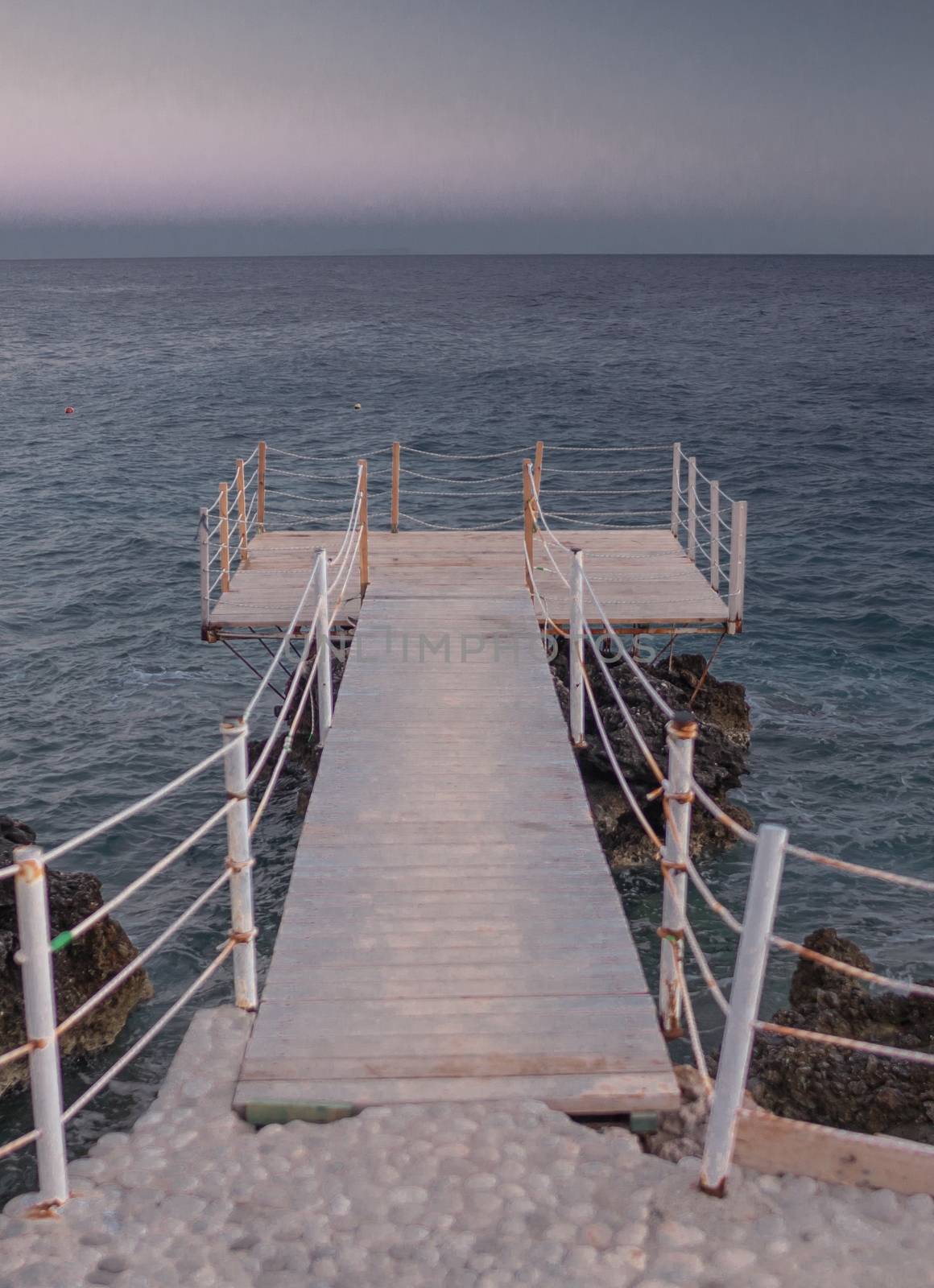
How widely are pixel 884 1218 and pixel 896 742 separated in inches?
508

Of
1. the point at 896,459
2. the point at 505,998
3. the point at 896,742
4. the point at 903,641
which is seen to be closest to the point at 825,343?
the point at 896,459

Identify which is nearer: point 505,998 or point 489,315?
point 505,998


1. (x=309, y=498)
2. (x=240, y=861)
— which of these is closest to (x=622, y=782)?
(x=240, y=861)

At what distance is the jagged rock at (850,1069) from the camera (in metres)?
6.80

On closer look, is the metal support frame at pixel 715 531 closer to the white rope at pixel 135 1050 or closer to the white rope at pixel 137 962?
the white rope at pixel 137 962

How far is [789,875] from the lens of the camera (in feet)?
43.5

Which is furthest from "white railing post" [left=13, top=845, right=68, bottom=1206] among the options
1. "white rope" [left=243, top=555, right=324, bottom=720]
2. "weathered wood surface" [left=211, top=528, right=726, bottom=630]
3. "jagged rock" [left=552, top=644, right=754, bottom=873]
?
"weathered wood surface" [left=211, top=528, right=726, bottom=630]

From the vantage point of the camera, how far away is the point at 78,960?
934 centimetres

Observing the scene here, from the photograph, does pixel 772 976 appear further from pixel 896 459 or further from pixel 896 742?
pixel 896 459

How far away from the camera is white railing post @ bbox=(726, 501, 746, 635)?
12438 mm

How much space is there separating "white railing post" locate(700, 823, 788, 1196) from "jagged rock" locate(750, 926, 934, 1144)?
2.66 m

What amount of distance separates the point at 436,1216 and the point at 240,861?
2.07 meters

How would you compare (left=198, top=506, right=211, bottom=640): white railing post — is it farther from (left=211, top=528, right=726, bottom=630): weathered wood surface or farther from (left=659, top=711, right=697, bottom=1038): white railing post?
(left=659, top=711, right=697, bottom=1038): white railing post

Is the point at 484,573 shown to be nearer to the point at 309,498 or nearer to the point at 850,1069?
the point at 309,498
